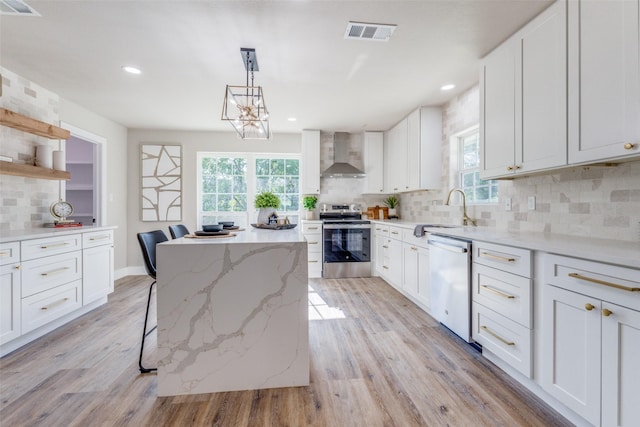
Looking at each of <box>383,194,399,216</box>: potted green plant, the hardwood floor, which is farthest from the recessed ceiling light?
<box>383,194,399,216</box>: potted green plant

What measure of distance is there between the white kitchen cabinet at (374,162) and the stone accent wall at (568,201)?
1.62 meters

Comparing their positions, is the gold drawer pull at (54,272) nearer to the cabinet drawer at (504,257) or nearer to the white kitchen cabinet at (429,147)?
the cabinet drawer at (504,257)

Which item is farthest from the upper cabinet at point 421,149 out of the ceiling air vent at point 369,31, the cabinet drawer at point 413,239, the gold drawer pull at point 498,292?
the gold drawer pull at point 498,292

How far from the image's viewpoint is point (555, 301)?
4.91ft

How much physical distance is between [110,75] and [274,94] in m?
1.67

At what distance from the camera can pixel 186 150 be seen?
493 cm

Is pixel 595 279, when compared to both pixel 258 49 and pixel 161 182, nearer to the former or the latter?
pixel 258 49

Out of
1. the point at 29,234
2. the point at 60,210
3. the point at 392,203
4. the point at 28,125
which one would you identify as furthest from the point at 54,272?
the point at 392,203

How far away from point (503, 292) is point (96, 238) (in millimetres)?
3923

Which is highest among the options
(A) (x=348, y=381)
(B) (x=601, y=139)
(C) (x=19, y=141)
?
(C) (x=19, y=141)

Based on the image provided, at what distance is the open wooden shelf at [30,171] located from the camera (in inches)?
100

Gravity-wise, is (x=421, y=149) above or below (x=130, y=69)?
below

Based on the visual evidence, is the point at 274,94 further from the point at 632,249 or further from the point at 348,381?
the point at 632,249

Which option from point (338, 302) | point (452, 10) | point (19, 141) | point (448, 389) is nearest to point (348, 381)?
point (448, 389)
